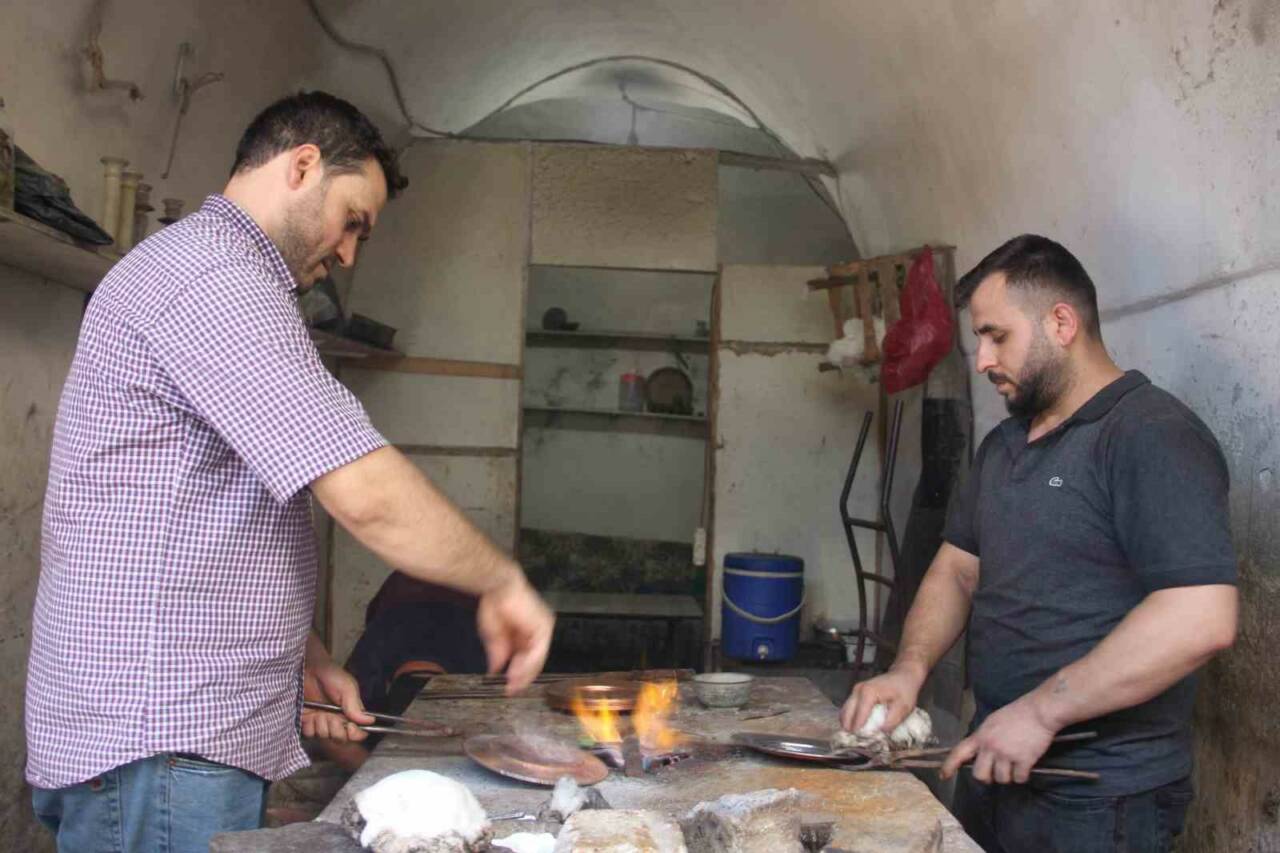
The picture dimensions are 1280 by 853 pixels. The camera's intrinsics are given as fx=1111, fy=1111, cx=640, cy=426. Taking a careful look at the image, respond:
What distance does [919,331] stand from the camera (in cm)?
457

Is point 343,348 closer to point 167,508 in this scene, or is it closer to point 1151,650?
point 167,508

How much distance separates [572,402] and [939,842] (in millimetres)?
7767

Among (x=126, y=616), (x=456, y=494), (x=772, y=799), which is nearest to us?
(x=772, y=799)

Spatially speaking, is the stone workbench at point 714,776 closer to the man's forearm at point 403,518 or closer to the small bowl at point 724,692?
the small bowl at point 724,692

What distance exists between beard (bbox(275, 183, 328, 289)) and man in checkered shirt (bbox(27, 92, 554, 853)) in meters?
0.09

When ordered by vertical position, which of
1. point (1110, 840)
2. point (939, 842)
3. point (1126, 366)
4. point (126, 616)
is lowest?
point (1110, 840)

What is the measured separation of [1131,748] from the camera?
2.26 meters

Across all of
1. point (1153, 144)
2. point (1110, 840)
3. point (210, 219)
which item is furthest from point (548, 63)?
point (1110, 840)

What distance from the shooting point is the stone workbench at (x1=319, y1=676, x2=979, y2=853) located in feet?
6.24

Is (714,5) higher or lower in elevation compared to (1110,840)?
higher

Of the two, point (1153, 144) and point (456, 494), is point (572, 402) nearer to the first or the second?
point (456, 494)

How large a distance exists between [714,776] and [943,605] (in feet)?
3.08

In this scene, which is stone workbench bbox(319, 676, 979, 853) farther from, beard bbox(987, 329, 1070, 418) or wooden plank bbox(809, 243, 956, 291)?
wooden plank bbox(809, 243, 956, 291)

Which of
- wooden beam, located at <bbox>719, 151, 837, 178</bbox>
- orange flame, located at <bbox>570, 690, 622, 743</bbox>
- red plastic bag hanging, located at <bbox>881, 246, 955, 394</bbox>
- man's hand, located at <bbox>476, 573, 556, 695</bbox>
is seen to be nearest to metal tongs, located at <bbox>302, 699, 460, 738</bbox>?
orange flame, located at <bbox>570, 690, 622, 743</bbox>
